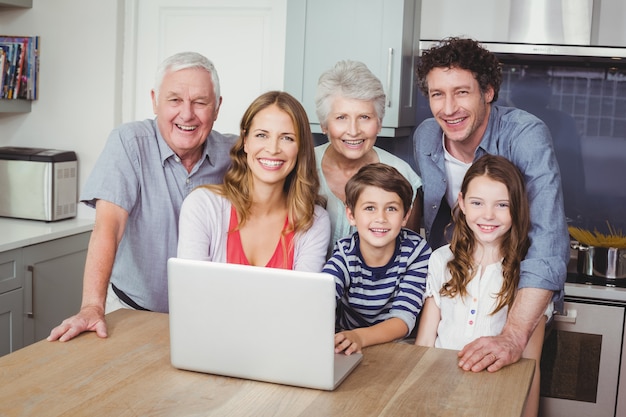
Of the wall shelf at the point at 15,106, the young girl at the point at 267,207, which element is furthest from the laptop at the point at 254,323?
the wall shelf at the point at 15,106

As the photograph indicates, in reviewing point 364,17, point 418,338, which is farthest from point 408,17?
point 418,338

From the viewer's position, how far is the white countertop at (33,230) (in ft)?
10.2

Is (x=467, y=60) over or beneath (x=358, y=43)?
beneath

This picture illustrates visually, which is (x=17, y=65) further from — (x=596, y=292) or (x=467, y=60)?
(x=596, y=292)

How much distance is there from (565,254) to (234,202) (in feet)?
2.99

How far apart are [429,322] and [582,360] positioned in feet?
3.54

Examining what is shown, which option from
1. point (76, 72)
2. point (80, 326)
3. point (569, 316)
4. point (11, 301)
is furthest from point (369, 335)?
point (76, 72)

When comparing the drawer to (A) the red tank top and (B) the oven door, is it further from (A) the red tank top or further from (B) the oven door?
(B) the oven door

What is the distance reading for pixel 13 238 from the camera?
10.3ft

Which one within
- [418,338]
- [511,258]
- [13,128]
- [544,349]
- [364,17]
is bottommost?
[544,349]

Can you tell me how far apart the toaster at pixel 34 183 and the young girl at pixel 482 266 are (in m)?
1.99

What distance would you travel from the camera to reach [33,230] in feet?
11.0

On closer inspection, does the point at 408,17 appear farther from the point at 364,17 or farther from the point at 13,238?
the point at 13,238

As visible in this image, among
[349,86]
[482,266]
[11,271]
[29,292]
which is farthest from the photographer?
[29,292]
